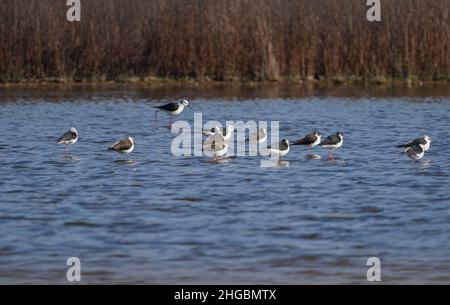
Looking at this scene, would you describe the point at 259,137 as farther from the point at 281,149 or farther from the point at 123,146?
the point at 123,146

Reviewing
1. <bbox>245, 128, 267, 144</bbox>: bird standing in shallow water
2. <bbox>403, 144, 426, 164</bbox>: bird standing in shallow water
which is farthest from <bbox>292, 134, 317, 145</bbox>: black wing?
<bbox>403, 144, 426, 164</bbox>: bird standing in shallow water

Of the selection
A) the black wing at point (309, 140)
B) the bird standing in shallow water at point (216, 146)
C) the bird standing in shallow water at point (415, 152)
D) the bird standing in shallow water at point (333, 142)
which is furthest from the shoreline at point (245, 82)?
the bird standing in shallow water at point (415, 152)

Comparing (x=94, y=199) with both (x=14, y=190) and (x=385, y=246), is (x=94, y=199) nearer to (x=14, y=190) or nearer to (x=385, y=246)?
(x=14, y=190)

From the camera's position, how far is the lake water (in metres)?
7.76

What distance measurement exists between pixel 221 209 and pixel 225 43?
49.7ft

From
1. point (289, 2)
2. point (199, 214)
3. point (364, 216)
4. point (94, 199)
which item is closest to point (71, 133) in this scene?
point (94, 199)

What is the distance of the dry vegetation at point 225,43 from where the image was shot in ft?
81.4

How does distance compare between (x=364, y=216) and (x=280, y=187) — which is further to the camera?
(x=280, y=187)

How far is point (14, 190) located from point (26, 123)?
7471mm

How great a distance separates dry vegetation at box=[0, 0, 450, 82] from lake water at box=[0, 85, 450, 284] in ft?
19.7

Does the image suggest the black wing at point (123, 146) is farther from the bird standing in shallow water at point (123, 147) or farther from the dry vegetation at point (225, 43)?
the dry vegetation at point (225, 43)

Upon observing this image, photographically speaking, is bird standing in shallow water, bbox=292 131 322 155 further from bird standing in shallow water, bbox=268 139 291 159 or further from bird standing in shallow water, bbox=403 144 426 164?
bird standing in shallow water, bbox=403 144 426 164

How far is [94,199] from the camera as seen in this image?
35.8 feet

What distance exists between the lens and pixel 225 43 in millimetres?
25016
